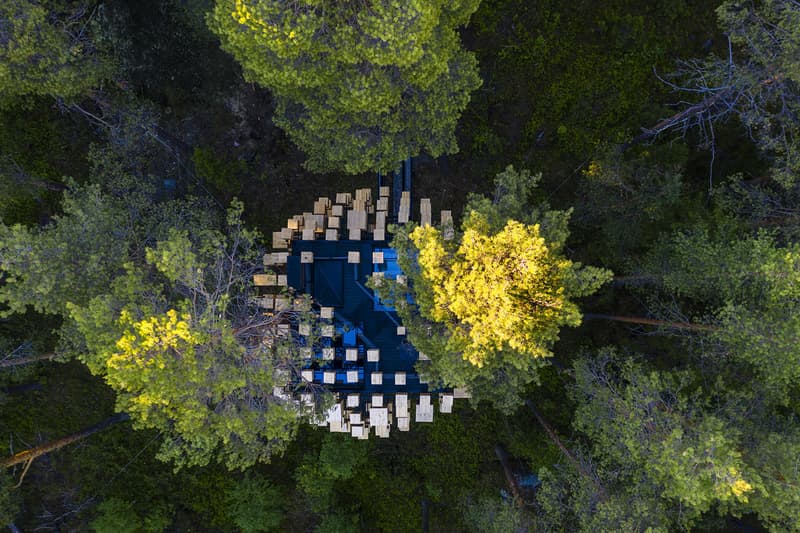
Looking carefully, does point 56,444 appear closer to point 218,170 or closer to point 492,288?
point 218,170

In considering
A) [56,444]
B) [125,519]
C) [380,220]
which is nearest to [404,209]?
[380,220]

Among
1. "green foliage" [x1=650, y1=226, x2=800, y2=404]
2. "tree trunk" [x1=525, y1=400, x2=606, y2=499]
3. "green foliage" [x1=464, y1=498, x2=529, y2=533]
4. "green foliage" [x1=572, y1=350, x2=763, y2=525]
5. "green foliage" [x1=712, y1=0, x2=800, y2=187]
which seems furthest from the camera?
"green foliage" [x1=464, y1=498, x2=529, y2=533]

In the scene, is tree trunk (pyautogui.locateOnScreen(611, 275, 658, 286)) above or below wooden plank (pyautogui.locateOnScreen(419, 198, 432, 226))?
below

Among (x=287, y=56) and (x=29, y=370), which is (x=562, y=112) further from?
(x=29, y=370)

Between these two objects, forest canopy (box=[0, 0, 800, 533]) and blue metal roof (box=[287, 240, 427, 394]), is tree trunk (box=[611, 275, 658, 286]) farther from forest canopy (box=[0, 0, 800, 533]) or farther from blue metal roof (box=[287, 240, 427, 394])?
blue metal roof (box=[287, 240, 427, 394])

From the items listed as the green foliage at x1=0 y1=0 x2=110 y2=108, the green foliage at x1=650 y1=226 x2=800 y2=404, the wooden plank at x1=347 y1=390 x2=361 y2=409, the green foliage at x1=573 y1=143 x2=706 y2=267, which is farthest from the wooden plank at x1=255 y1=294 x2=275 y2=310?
the green foliage at x1=650 y1=226 x2=800 y2=404
